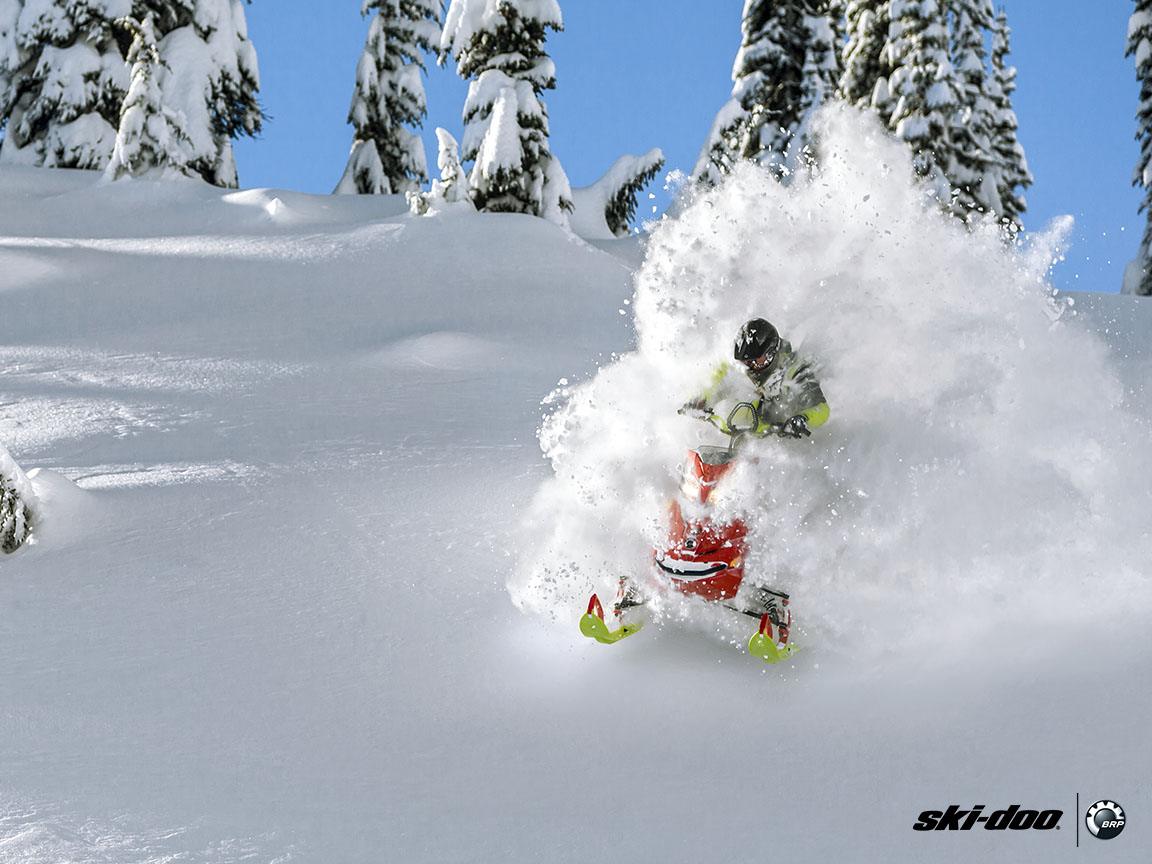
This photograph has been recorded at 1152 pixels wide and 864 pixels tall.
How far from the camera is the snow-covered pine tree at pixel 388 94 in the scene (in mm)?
30750

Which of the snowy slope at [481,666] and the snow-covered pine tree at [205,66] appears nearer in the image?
the snowy slope at [481,666]

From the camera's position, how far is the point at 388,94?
31266 mm

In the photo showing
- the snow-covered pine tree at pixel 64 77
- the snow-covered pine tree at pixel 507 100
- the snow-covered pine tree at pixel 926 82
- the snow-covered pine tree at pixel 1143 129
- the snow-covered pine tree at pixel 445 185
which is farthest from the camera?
the snow-covered pine tree at pixel 1143 129

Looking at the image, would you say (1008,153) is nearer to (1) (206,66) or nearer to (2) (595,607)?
(1) (206,66)

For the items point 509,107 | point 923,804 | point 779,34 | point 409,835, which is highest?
point 779,34

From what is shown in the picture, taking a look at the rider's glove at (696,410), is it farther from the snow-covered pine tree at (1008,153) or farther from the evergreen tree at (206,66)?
the snow-covered pine tree at (1008,153)

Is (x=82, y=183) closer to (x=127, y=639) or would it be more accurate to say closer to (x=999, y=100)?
(x=127, y=639)

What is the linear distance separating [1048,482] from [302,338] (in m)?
10.9

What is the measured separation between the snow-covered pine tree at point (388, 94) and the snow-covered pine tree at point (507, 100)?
839cm

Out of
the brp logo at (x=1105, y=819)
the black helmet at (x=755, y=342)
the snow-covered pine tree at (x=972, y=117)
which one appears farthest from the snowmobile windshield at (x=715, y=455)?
the snow-covered pine tree at (x=972, y=117)

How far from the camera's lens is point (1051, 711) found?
5352 millimetres

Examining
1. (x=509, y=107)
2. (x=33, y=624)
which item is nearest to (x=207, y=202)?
(x=509, y=107)

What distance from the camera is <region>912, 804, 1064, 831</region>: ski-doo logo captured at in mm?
4492

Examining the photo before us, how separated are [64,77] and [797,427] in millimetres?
24994
